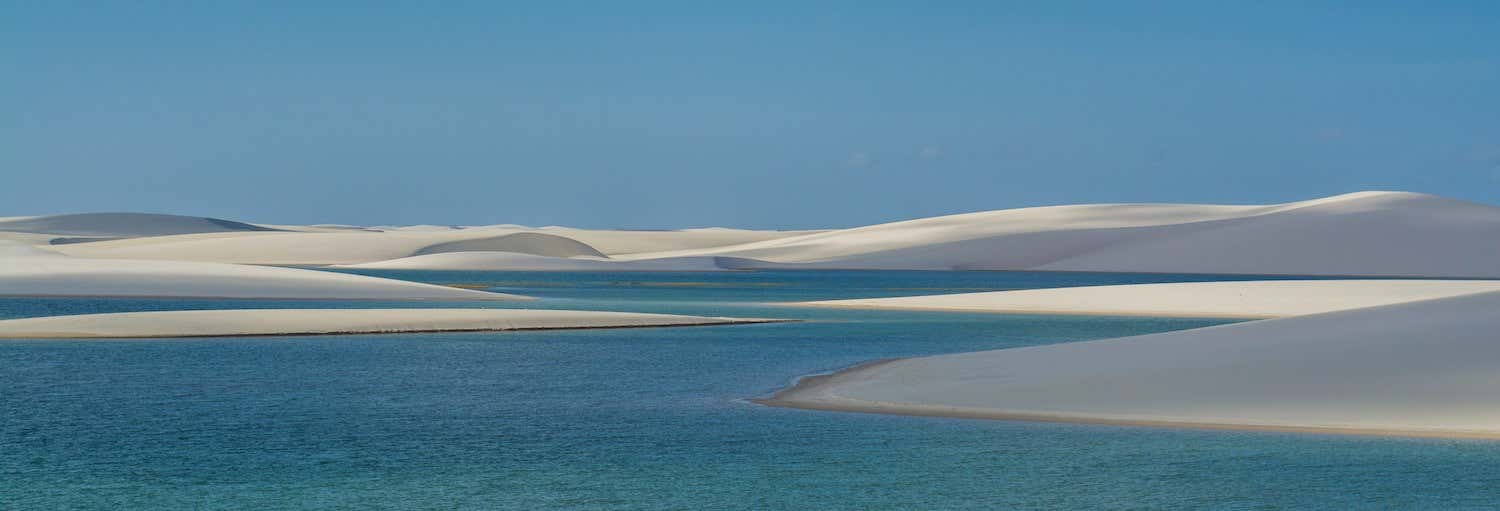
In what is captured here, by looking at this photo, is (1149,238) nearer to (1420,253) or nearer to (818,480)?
(1420,253)

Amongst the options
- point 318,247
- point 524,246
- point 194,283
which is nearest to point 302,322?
point 194,283

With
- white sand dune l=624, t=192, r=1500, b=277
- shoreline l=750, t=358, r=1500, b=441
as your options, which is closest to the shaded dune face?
white sand dune l=624, t=192, r=1500, b=277

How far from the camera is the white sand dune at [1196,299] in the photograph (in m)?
49.6

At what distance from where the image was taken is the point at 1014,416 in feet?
63.4

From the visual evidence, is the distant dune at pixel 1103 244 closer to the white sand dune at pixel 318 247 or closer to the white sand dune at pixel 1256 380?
the white sand dune at pixel 318 247

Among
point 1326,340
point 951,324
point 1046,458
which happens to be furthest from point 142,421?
point 951,324

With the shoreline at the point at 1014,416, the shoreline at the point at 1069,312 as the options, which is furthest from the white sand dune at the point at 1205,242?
the shoreline at the point at 1014,416

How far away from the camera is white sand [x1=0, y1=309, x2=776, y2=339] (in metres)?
34.2

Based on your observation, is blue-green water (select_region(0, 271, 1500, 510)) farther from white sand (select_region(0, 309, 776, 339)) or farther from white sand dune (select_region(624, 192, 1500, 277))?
white sand dune (select_region(624, 192, 1500, 277))

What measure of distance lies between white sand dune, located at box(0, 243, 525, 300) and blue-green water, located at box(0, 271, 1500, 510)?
99.5ft

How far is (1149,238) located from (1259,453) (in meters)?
124

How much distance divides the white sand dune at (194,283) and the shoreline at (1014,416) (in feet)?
114

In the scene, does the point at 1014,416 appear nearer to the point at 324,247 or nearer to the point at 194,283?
the point at 194,283

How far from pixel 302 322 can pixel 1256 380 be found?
73.4 feet
